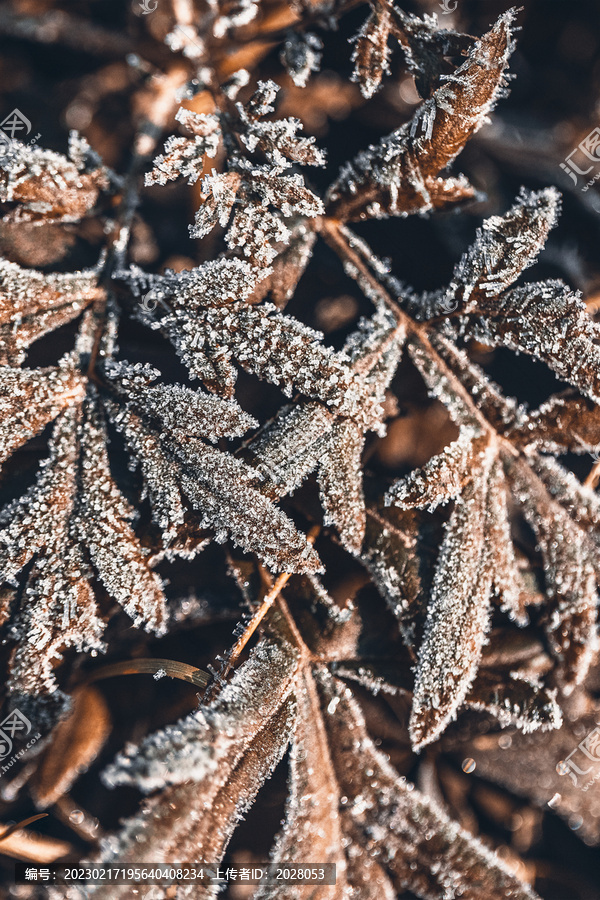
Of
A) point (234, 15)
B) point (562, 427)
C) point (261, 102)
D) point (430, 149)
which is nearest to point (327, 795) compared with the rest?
point (562, 427)

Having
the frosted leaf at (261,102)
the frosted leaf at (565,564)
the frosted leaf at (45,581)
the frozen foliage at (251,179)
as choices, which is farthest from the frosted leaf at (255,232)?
the frosted leaf at (565,564)

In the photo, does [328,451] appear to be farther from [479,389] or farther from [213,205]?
[213,205]

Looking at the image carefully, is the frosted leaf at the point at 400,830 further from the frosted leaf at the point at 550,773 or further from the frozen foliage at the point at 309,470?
the frosted leaf at the point at 550,773

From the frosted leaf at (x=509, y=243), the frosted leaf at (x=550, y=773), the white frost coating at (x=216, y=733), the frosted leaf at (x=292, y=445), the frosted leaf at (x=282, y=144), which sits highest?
the frosted leaf at (x=282, y=144)

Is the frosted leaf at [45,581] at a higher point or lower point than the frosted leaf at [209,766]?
higher

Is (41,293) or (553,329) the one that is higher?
(41,293)

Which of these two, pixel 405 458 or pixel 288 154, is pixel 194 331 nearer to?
pixel 288 154

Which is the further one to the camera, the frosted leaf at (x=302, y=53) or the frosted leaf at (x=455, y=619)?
the frosted leaf at (x=302, y=53)
